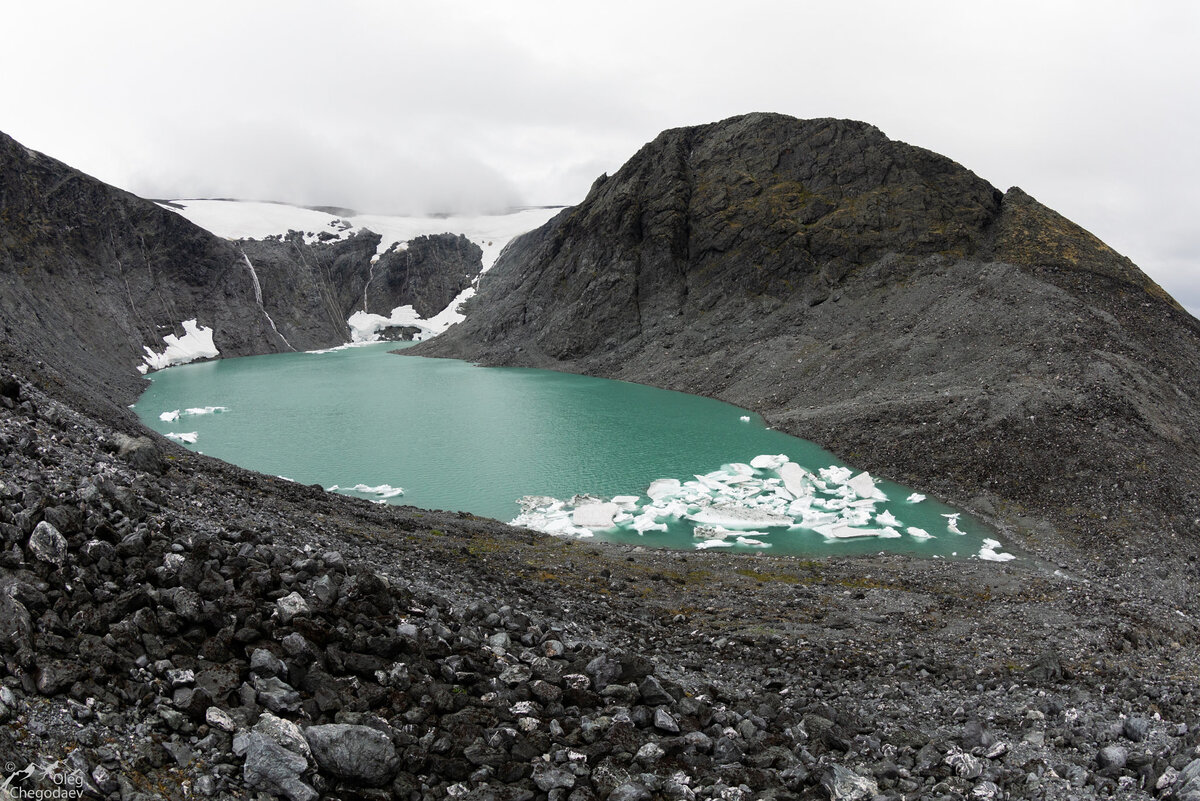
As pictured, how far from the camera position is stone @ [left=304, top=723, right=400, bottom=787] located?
6.38 metres

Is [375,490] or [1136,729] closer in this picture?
[1136,729]

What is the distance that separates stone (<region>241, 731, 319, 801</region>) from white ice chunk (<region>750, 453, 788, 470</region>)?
1253 inches

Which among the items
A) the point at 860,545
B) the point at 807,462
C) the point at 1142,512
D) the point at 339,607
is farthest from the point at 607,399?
the point at 339,607

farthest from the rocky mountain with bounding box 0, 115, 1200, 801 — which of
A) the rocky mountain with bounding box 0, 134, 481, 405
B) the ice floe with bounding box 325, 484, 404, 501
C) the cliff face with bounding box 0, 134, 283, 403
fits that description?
the cliff face with bounding box 0, 134, 283, 403

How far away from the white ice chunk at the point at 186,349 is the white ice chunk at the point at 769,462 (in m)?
79.0

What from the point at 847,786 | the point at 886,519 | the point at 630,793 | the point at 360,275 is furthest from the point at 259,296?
the point at 847,786

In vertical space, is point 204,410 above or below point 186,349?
below

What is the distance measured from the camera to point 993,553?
2552 cm

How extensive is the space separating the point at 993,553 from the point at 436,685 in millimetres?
24999

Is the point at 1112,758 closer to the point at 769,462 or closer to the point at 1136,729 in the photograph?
the point at 1136,729

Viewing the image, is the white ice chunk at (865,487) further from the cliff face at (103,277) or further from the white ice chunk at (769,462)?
the cliff face at (103,277)

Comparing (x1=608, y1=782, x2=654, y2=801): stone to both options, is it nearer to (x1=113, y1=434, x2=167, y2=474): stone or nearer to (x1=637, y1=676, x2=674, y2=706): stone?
(x1=637, y1=676, x2=674, y2=706): stone

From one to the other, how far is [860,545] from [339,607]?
22.8m

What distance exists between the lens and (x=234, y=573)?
8.70 meters
